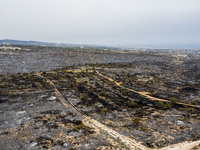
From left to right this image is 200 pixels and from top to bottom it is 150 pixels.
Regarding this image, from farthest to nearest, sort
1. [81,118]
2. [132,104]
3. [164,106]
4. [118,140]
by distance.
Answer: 1. [132,104]
2. [164,106]
3. [81,118]
4. [118,140]

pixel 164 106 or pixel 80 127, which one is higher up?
pixel 164 106

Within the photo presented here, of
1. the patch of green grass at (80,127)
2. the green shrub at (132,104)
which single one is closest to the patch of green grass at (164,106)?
the green shrub at (132,104)

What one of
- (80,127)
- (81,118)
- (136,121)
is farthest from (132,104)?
(80,127)

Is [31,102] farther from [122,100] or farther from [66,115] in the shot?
[122,100]

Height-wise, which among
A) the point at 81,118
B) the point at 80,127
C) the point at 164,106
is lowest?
the point at 81,118

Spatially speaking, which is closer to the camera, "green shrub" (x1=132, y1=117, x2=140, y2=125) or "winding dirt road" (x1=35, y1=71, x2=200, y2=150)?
"winding dirt road" (x1=35, y1=71, x2=200, y2=150)

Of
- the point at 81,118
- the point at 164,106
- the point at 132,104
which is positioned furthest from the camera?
the point at 132,104

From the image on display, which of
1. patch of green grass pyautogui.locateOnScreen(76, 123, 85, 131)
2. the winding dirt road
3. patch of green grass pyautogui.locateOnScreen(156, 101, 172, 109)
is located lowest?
the winding dirt road

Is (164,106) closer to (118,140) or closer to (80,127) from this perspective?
(118,140)

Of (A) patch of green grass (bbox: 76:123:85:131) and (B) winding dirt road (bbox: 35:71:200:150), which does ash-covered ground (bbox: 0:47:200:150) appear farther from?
(B) winding dirt road (bbox: 35:71:200:150)

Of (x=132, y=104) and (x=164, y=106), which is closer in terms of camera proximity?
(x=164, y=106)

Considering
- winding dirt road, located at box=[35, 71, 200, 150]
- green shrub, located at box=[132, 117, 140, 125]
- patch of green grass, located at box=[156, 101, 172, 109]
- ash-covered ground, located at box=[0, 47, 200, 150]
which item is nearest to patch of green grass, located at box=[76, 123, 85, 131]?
ash-covered ground, located at box=[0, 47, 200, 150]
